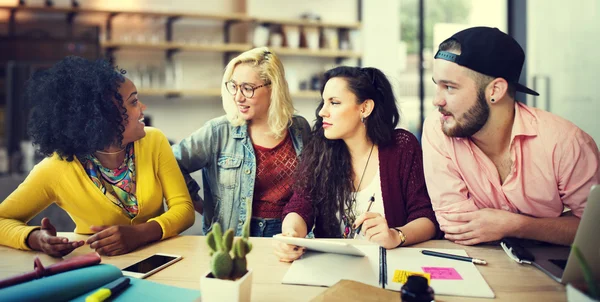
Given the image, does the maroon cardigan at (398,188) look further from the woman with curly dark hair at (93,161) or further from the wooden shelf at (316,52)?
the wooden shelf at (316,52)

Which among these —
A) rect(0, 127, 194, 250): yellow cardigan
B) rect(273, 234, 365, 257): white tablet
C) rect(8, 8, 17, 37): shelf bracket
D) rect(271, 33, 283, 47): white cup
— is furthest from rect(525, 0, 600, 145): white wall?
rect(8, 8, 17, 37): shelf bracket

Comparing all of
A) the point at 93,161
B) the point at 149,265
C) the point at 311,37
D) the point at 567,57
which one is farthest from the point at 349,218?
the point at 311,37

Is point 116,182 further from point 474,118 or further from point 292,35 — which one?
point 292,35

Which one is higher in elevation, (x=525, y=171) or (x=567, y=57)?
(x=567, y=57)

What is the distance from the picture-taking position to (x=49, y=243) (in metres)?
1.33

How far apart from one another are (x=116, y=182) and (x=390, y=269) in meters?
0.97

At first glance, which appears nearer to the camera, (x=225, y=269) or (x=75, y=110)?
(x=225, y=269)

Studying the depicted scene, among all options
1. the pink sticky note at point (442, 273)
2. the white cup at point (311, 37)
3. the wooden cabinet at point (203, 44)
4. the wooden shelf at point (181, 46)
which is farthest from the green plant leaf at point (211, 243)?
the white cup at point (311, 37)

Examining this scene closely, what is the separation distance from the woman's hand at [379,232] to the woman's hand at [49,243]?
79cm

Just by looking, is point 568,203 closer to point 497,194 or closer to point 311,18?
point 497,194

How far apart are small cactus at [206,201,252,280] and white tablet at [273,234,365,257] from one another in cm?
23

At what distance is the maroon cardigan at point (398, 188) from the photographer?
1736 millimetres

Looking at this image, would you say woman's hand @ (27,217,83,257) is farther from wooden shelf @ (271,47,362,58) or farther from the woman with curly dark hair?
wooden shelf @ (271,47,362,58)

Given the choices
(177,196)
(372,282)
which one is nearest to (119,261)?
(177,196)
